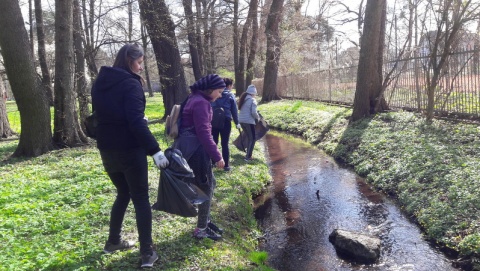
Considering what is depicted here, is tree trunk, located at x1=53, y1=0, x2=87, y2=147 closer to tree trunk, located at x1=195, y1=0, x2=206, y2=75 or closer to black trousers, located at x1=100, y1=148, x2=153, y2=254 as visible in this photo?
tree trunk, located at x1=195, y1=0, x2=206, y2=75

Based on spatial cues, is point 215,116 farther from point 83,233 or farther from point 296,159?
point 296,159

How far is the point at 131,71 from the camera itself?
363 cm

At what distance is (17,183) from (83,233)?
9.40 feet

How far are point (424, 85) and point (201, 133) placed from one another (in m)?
9.02

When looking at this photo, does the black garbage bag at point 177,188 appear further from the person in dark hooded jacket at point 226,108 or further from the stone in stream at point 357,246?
the person in dark hooded jacket at point 226,108

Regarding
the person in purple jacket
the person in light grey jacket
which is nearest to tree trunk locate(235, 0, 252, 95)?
the person in light grey jacket

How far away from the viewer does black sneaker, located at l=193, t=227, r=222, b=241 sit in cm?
470

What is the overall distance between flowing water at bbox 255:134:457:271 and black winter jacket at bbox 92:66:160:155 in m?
2.44

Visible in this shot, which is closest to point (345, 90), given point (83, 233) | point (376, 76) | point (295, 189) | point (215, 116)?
point (376, 76)

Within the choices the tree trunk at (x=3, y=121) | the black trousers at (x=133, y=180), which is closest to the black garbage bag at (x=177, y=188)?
the black trousers at (x=133, y=180)

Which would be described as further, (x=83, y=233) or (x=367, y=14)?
(x=367, y=14)

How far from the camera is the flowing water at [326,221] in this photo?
4.97 meters

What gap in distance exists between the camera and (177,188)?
13.1ft

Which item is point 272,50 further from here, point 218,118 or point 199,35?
point 218,118
